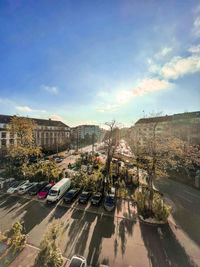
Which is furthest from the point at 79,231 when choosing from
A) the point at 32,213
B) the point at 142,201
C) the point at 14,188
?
the point at 14,188

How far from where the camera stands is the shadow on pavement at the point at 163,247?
8.00m

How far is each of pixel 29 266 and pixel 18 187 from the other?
1349 centimetres

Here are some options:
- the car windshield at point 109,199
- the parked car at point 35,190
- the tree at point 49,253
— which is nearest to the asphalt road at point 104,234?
the car windshield at point 109,199

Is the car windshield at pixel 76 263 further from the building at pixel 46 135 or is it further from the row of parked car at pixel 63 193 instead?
the building at pixel 46 135

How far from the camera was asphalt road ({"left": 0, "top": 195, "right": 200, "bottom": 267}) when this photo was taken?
8172 mm

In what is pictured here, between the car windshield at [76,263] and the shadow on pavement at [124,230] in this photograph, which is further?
the shadow on pavement at [124,230]

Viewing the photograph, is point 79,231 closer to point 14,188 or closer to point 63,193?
point 63,193

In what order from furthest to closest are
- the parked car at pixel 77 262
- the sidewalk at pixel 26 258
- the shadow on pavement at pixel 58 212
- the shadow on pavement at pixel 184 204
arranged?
the shadow on pavement at pixel 58 212
the shadow on pavement at pixel 184 204
the sidewalk at pixel 26 258
the parked car at pixel 77 262

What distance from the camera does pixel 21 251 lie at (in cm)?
832

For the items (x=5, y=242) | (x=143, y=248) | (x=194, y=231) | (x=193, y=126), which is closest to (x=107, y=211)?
(x=143, y=248)

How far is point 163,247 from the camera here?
9.05 m

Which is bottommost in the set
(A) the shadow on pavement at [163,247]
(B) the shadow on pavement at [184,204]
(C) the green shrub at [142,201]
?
(B) the shadow on pavement at [184,204]

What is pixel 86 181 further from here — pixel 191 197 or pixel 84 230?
pixel 191 197

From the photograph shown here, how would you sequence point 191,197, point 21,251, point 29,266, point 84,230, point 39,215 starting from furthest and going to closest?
point 191,197
point 39,215
point 84,230
point 21,251
point 29,266
